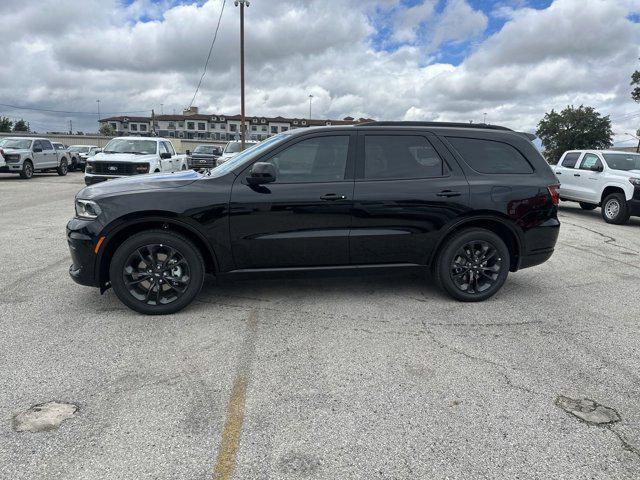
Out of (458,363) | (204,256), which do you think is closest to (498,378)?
(458,363)

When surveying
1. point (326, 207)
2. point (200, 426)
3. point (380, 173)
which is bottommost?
point (200, 426)

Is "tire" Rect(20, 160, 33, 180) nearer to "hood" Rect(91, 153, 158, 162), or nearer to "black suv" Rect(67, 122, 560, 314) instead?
"hood" Rect(91, 153, 158, 162)

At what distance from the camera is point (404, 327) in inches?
155

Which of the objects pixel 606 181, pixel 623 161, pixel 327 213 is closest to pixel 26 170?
pixel 327 213

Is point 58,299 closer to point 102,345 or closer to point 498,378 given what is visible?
point 102,345

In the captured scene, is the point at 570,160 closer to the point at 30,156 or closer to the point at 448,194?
the point at 448,194

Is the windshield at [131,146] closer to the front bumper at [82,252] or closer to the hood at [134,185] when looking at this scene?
the hood at [134,185]

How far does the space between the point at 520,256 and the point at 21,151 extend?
2043 cm

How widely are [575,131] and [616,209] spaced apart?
58967 millimetres

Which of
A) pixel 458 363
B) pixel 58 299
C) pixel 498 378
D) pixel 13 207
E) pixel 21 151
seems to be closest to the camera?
pixel 498 378

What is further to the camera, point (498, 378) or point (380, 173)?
point (380, 173)

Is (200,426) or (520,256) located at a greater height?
(520,256)

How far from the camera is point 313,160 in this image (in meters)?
4.29

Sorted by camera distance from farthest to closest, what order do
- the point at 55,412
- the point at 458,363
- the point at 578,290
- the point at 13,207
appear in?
1. the point at 13,207
2. the point at 578,290
3. the point at 458,363
4. the point at 55,412
